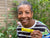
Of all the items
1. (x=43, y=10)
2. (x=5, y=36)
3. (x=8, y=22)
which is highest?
(x=43, y=10)

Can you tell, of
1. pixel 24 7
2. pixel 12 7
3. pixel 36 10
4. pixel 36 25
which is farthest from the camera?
pixel 12 7

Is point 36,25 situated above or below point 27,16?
below

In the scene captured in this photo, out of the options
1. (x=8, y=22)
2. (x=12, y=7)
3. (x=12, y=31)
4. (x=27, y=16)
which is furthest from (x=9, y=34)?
(x=27, y=16)

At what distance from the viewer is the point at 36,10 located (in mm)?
4215

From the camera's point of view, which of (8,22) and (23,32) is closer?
(23,32)

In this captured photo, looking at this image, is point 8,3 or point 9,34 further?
point 8,3

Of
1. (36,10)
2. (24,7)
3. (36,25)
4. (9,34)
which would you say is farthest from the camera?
(36,10)

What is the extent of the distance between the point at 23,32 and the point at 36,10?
1590mm

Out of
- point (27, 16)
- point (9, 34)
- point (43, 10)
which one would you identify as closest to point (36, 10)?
point (43, 10)

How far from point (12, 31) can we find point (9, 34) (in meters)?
0.11

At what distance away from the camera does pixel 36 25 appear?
8.82ft

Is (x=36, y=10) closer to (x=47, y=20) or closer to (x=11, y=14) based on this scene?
(x=47, y=20)

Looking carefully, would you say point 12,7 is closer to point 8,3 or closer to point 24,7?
point 8,3

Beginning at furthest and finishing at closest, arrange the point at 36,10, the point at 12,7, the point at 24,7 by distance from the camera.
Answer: the point at 12,7 < the point at 36,10 < the point at 24,7
